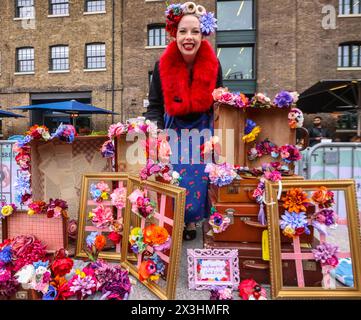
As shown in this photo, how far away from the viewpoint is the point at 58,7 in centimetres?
1547

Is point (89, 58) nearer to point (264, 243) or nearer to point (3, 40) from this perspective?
point (3, 40)

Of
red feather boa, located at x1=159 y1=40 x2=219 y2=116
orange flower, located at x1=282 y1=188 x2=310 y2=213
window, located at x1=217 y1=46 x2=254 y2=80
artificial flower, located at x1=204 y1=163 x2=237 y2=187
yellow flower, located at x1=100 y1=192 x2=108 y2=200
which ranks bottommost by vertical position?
yellow flower, located at x1=100 y1=192 x2=108 y2=200

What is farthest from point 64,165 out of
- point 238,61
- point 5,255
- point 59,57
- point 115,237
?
point 59,57

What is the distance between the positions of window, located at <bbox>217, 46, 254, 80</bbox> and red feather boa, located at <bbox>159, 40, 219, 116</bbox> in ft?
41.5

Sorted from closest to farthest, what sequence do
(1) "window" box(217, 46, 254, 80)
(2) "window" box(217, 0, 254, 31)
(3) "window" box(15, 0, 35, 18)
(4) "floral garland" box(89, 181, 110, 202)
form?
(4) "floral garland" box(89, 181, 110, 202) → (2) "window" box(217, 0, 254, 31) → (1) "window" box(217, 46, 254, 80) → (3) "window" box(15, 0, 35, 18)

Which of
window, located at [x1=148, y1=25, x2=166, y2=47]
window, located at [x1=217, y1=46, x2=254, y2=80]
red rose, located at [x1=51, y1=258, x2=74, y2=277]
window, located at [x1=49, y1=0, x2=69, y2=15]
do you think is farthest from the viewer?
window, located at [x1=49, y1=0, x2=69, y2=15]

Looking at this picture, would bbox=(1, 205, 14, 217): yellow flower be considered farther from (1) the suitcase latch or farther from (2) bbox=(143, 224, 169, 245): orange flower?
(1) the suitcase latch

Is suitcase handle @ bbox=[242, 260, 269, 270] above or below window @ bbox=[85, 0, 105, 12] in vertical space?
below

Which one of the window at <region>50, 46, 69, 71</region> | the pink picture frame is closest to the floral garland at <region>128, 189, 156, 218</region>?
the pink picture frame

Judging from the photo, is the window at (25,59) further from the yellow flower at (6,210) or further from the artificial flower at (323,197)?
the artificial flower at (323,197)

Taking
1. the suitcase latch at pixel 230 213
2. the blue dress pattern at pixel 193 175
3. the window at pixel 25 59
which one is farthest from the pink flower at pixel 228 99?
the window at pixel 25 59

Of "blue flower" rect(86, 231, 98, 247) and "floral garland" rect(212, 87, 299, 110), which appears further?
"blue flower" rect(86, 231, 98, 247)

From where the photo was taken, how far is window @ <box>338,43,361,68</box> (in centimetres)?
1388

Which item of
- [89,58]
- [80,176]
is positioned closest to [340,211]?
[80,176]
